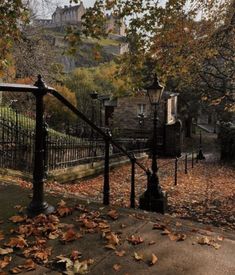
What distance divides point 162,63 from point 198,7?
2212 millimetres

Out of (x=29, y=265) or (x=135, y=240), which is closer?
(x=29, y=265)

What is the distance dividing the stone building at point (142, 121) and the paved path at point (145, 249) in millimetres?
23821

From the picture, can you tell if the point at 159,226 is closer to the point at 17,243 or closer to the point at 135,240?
the point at 135,240

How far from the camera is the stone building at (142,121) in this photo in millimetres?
27672

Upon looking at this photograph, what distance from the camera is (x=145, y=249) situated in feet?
9.96

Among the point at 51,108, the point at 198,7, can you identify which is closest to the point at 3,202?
the point at 198,7

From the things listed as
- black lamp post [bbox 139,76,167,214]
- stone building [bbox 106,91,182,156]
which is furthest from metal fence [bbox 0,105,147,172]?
stone building [bbox 106,91,182,156]

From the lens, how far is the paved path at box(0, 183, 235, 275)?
8.89ft

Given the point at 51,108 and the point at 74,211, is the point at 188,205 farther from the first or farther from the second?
the point at 51,108

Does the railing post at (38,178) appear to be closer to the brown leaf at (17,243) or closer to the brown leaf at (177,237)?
the brown leaf at (17,243)

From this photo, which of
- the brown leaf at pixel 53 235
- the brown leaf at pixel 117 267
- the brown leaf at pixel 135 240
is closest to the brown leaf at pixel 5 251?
the brown leaf at pixel 53 235

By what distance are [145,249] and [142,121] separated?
28.0 meters

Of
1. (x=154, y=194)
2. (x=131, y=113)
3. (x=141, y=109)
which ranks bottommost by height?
(x=154, y=194)

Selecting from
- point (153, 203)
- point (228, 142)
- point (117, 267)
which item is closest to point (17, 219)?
point (117, 267)
